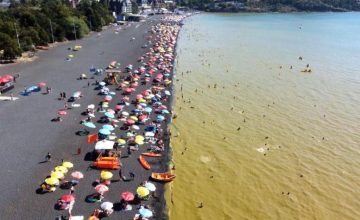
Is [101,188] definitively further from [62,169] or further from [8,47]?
[8,47]

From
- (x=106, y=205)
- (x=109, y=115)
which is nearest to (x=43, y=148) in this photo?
(x=109, y=115)

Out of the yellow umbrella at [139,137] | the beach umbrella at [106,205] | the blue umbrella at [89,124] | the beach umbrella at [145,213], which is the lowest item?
the beach umbrella at [145,213]

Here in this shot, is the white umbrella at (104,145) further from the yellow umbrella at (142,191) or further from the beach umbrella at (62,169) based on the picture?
the yellow umbrella at (142,191)

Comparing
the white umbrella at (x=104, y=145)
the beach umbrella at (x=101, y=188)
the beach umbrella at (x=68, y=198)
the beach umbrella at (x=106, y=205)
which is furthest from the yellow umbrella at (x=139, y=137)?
the beach umbrella at (x=68, y=198)

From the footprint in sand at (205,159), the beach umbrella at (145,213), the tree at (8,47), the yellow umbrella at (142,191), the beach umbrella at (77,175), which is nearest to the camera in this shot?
the beach umbrella at (145,213)

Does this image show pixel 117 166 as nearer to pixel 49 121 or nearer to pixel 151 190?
pixel 151 190

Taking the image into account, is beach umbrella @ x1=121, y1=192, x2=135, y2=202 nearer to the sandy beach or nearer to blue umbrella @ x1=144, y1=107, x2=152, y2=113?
the sandy beach

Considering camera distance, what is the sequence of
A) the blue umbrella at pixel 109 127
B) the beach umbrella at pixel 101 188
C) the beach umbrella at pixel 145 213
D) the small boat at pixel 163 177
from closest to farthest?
the beach umbrella at pixel 145 213 < the beach umbrella at pixel 101 188 < the small boat at pixel 163 177 < the blue umbrella at pixel 109 127

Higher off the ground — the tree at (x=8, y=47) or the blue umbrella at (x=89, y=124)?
the tree at (x=8, y=47)
